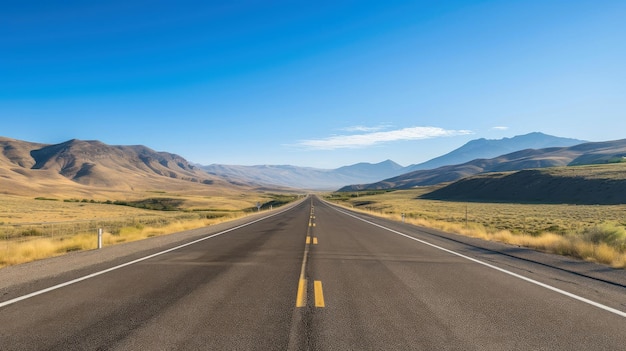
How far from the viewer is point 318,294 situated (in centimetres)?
666

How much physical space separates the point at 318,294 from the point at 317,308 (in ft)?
2.83

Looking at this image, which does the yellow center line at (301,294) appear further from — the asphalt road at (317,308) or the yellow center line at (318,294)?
the yellow center line at (318,294)

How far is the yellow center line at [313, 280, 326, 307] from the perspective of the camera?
6067 mm

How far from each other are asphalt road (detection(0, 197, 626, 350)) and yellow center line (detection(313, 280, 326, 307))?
22 mm

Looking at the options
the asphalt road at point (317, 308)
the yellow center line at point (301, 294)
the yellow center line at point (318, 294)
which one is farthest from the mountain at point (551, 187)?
the yellow center line at point (301, 294)

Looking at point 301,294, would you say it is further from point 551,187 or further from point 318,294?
point 551,187

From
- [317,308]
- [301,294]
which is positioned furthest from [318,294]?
[317,308]

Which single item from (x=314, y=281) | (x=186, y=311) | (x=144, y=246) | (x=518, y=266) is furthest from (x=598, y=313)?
(x=144, y=246)

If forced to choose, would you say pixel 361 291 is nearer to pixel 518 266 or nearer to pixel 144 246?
pixel 518 266

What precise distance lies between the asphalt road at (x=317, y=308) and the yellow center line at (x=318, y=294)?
22mm

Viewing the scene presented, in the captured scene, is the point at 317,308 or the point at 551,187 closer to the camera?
the point at 317,308

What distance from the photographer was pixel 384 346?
4328 millimetres

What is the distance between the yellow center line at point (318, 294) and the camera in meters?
6.07

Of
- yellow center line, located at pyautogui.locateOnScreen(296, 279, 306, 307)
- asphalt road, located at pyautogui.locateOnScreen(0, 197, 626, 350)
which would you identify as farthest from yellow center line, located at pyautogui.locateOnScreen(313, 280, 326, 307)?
yellow center line, located at pyautogui.locateOnScreen(296, 279, 306, 307)
